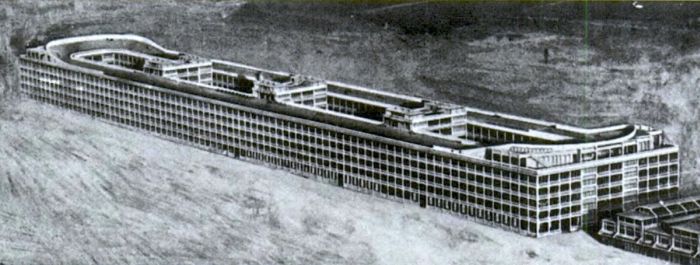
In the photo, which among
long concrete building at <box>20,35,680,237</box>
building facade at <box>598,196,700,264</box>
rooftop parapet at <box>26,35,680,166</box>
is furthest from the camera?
rooftop parapet at <box>26,35,680,166</box>

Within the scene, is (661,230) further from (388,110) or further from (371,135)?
(388,110)

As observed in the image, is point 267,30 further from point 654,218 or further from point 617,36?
point 654,218

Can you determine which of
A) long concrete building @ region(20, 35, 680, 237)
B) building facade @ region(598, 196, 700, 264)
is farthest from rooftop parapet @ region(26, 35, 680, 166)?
building facade @ region(598, 196, 700, 264)

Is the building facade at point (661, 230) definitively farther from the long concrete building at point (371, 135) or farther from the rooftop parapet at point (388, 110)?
the rooftop parapet at point (388, 110)

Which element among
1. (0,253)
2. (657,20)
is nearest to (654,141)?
(657,20)

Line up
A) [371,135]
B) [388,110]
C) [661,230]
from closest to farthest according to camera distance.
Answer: [661,230] → [371,135] → [388,110]

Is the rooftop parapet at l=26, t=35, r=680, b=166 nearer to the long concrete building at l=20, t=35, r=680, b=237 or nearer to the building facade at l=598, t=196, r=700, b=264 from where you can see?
the long concrete building at l=20, t=35, r=680, b=237

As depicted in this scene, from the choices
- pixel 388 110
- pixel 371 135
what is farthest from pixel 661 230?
pixel 388 110
